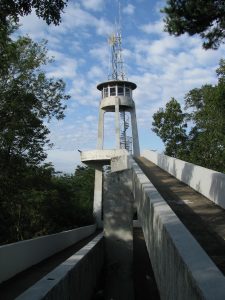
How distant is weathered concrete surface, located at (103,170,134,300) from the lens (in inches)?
831

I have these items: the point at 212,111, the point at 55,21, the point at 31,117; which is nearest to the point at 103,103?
the point at 212,111

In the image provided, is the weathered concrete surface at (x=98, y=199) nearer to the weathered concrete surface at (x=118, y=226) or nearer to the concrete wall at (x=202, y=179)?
the weathered concrete surface at (x=118, y=226)

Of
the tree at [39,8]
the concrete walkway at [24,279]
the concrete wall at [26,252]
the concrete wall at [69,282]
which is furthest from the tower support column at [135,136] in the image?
the tree at [39,8]

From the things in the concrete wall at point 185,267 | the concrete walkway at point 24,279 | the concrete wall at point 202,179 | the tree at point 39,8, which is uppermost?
the tree at point 39,8

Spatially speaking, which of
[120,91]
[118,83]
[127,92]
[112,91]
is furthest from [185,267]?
[118,83]

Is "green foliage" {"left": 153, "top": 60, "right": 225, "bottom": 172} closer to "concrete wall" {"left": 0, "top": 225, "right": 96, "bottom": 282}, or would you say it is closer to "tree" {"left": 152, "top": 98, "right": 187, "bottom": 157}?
"tree" {"left": 152, "top": 98, "right": 187, "bottom": 157}

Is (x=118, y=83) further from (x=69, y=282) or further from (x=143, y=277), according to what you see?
(x=69, y=282)

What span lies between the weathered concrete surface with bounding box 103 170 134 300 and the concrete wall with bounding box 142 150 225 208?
13.1ft

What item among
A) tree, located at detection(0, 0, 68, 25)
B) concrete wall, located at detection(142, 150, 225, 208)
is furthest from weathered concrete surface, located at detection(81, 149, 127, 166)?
tree, located at detection(0, 0, 68, 25)

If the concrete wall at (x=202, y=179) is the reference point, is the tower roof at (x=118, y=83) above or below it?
above

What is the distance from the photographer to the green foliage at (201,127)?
25655 millimetres

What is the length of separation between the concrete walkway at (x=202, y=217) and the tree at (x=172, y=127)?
21171 millimetres

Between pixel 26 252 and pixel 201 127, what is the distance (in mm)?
18516

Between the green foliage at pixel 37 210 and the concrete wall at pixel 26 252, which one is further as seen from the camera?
the green foliage at pixel 37 210
